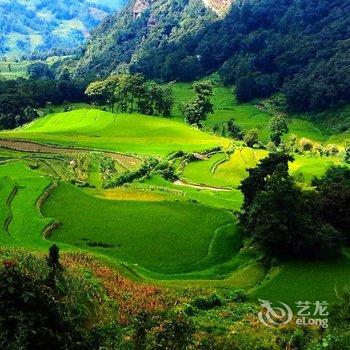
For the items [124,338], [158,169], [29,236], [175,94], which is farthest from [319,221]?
[175,94]

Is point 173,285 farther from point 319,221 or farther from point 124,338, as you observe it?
point 319,221

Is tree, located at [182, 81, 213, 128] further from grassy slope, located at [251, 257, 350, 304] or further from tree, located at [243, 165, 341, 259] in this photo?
grassy slope, located at [251, 257, 350, 304]

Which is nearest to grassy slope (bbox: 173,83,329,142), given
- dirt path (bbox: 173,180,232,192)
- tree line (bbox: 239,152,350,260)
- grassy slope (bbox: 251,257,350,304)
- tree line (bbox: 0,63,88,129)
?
tree line (bbox: 0,63,88,129)

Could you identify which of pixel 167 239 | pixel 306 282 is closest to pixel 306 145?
pixel 167 239

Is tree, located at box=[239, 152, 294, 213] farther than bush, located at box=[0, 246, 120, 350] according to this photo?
Yes

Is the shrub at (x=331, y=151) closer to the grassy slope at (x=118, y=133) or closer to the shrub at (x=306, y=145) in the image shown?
the shrub at (x=306, y=145)

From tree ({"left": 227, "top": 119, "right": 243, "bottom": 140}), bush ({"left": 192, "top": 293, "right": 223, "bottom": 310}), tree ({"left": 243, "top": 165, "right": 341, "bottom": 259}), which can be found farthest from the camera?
tree ({"left": 227, "top": 119, "right": 243, "bottom": 140})
